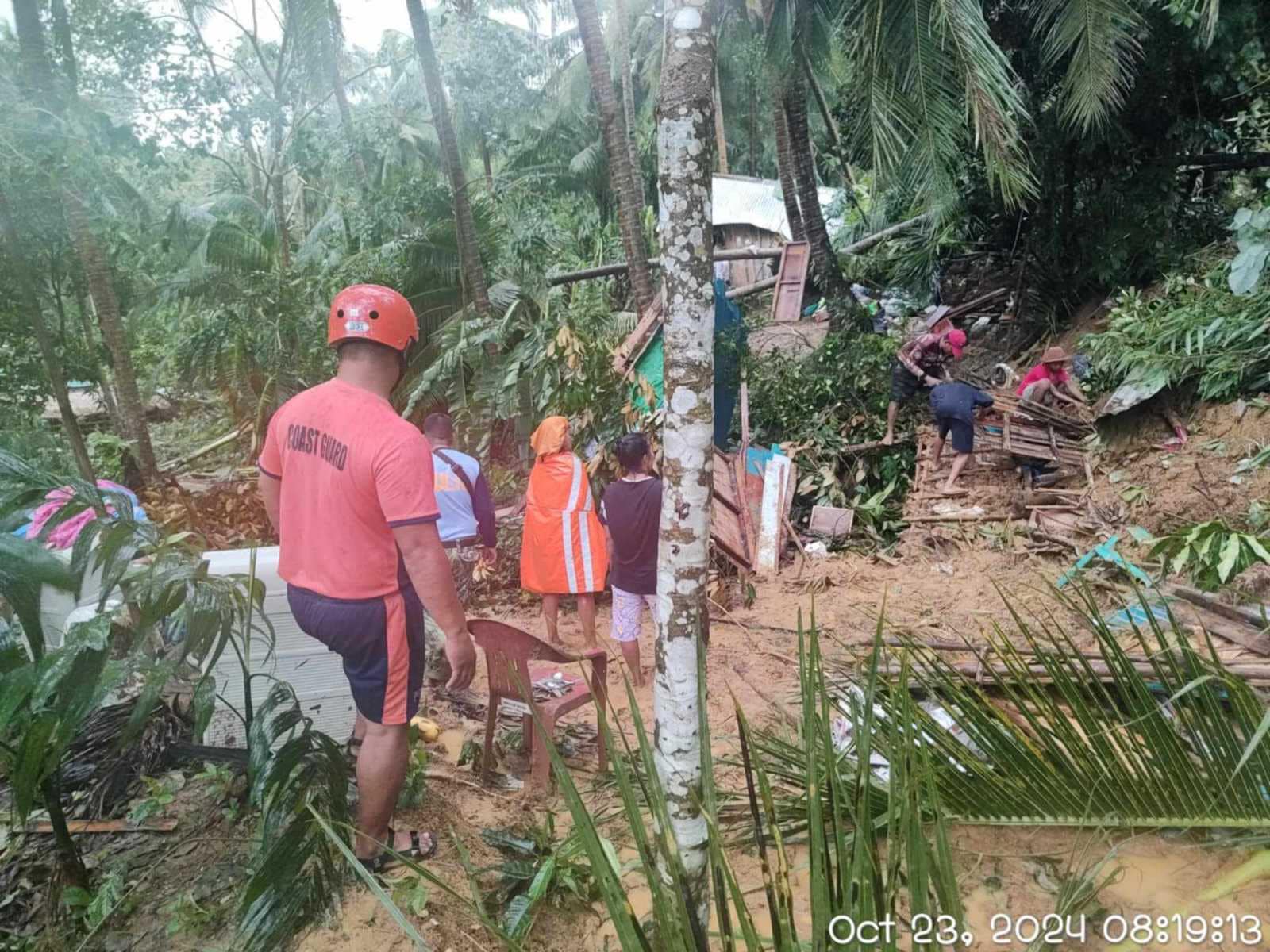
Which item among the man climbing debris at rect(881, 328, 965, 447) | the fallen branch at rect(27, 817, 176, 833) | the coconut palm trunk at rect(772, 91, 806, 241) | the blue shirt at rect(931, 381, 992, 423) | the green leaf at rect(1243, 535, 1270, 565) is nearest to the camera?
the fallen branch at rect(27, 817, 176, 833)

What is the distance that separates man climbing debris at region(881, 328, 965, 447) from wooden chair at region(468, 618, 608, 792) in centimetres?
621

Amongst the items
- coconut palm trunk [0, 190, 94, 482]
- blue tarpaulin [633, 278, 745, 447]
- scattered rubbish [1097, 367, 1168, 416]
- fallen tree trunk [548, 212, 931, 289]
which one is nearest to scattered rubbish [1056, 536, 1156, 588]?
scattered rubbish [1097, 367, 1168, 416]

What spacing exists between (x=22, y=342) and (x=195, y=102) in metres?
4.88

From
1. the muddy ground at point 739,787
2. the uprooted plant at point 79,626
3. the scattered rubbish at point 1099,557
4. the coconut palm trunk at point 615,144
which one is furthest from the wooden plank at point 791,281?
the uprooted plant at point 79,626

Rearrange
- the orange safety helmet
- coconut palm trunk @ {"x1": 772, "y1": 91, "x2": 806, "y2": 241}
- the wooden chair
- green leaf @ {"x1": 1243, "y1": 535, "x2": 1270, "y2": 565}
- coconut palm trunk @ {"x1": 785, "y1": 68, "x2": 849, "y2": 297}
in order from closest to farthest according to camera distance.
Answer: the orange safety helmet
the wooden chair
green leaf @ {"x1": 1243, "y1": 535, "x2": 1270, "y2": 565}
coconut palm trunk @ {"x1": 785, "y1": 68, "x2": 849, "y2": 297}
coconut palm trunk @ {"x1": 772, "y1": 91, "x2": 806, "y2": 241}

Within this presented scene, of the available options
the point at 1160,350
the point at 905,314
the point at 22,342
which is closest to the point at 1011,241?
the point at 905,314

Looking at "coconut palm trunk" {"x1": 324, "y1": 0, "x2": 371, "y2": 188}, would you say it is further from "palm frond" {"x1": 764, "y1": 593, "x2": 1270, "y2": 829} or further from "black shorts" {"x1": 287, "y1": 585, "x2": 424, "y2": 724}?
"palm frond" {"x1": 764, "y1": 593, "x2": 1270, "y2": 829}

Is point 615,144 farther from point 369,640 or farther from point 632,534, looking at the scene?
point 369,640

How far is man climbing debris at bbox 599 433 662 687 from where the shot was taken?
4219mm

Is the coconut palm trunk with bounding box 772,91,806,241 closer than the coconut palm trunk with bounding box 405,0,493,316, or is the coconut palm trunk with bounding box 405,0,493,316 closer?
the coconut palm trunk with bounding box 405,0,493,316

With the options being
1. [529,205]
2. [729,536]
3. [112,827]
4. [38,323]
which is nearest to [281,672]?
[112,827]

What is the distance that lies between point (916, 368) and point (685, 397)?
7192 millimetres

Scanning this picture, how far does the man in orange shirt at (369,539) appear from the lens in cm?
243

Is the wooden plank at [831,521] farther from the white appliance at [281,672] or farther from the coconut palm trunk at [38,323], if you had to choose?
the coconut palm trunk at [38,323]
